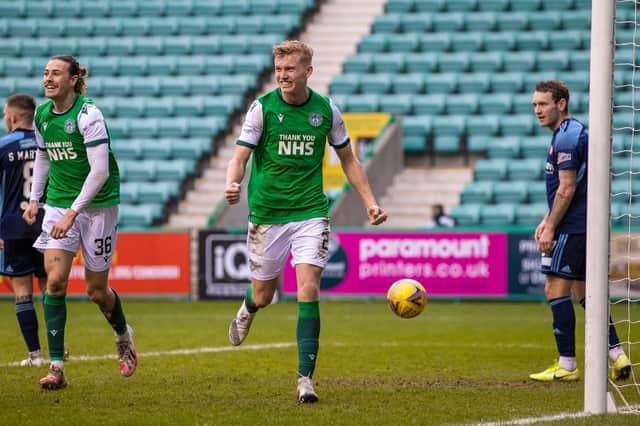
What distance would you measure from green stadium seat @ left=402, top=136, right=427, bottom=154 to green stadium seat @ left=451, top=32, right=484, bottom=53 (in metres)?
2.71

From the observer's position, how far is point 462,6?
24984 millimetres

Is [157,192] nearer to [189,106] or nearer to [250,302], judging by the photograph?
[189,106]

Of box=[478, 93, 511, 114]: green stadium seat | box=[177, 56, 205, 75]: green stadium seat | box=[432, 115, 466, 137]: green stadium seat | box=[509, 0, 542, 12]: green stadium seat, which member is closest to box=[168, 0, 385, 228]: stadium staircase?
box=[177, 56, 205, 75]: green stadium seat

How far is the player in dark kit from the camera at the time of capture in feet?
31.7

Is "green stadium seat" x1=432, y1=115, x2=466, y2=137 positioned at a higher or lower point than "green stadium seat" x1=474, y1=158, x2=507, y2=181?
higher

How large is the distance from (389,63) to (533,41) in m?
3.13

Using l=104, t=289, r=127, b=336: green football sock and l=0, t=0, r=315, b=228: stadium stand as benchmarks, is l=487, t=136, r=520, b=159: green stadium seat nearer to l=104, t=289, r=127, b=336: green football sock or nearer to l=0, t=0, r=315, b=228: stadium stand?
l=0, t=0, r=315, b=228: stadium stand

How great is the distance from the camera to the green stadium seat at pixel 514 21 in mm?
24312

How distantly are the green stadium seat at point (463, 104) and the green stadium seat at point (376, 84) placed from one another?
148cm

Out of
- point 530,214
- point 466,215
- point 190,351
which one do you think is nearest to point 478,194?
point 466,215

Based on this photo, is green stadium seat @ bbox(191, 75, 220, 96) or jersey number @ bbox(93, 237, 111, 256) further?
green stadium seat @ bbox(191, 75, 220, 96)

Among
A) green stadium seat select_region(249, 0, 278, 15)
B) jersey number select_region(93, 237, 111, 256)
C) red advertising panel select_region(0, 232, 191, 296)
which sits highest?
green stadium seat select_region(249, 0, 278, 15)

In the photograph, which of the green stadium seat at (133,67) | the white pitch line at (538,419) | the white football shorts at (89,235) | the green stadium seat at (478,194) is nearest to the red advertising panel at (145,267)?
the green stadium seat at (478,194)

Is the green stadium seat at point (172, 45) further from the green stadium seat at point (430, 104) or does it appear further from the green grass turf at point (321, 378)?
the green grass turf at point (321, 378)
